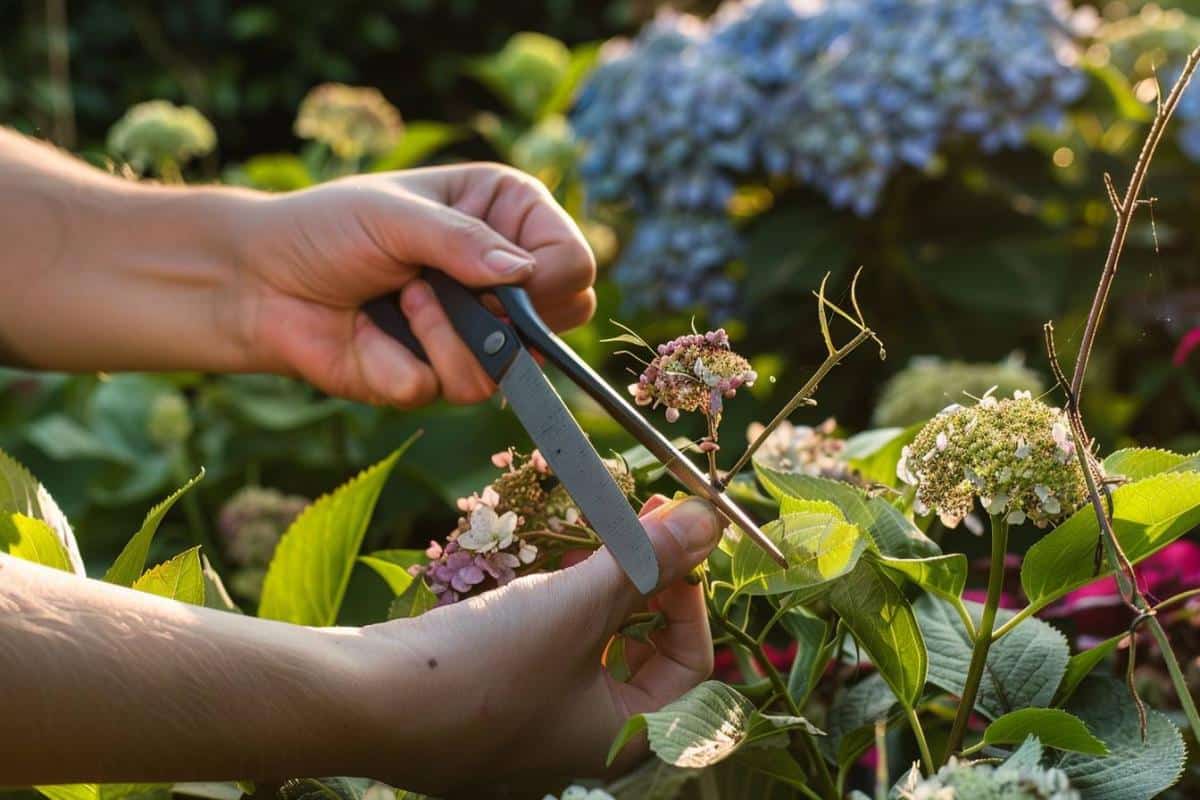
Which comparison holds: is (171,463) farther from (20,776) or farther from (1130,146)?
(1130,146)

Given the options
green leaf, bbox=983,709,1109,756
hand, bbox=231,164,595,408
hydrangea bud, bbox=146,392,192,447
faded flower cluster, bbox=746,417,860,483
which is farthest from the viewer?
hydrangea bud, bbox=146,392,192,447

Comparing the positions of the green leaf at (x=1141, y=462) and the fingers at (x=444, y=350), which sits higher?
the fingers at (x=444, y=350)

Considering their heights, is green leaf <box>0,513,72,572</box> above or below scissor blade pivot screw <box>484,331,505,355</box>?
below

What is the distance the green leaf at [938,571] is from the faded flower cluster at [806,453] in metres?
0.18

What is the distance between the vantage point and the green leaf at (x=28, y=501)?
796 millimetres

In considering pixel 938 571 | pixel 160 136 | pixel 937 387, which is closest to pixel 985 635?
pixel 938 571

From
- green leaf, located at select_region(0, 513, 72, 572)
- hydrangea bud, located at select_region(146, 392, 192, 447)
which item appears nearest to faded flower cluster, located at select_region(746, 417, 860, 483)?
green leaf, located at select_region(0, 513, 72, 572)

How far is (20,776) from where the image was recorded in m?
0.58

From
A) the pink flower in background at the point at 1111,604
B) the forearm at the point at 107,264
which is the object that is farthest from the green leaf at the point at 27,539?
the pink flower in background at the point at 1111,604

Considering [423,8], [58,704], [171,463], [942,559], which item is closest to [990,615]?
[942,559]

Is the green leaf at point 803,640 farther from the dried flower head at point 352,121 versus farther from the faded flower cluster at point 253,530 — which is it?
the dried flower head at point 352,121

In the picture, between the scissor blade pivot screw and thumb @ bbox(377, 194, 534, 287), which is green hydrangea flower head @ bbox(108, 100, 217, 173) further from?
the scissor blade pivot screw

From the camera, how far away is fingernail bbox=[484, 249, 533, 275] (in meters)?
0.97

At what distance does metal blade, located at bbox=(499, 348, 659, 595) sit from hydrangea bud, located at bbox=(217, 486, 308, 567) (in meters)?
0.60
